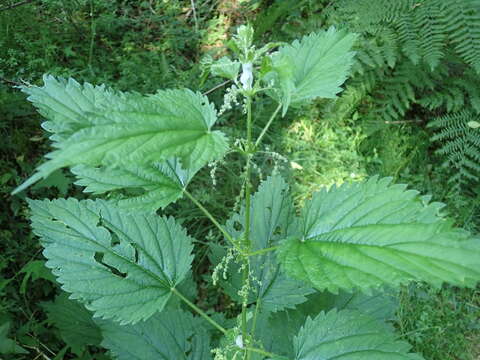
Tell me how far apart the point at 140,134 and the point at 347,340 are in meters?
0.81

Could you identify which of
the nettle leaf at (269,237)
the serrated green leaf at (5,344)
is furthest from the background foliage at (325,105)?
the nettle leaf at (269,237)

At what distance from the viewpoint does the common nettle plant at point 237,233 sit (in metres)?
0.93

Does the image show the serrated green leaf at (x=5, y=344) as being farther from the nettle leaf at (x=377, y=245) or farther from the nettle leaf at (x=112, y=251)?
the nettle leaf at (x=377, y=245)

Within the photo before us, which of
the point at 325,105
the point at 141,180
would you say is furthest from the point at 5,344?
the point at 325,105

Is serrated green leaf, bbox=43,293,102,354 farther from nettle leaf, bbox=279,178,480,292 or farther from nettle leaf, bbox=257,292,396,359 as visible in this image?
nettle leaf, bbox=279,178,480,292

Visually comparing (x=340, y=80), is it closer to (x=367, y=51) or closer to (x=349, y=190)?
(x=349, y=190)

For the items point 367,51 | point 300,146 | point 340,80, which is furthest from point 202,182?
point 340,80

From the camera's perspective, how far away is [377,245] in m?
1.02

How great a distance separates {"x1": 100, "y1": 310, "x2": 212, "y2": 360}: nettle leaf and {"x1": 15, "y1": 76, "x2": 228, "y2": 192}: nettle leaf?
86 cm

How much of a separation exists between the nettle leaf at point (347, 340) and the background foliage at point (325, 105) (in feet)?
4.99

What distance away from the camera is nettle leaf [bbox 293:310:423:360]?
123 centimetres

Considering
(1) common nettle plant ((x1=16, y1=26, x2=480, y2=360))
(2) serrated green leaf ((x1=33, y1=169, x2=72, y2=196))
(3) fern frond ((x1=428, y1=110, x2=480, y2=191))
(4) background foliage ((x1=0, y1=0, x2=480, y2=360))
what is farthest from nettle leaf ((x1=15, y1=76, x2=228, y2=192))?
(3) fern frond ((x1=428, y1=110, x2=480, y2=191))

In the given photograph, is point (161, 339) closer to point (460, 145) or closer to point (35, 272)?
point (35, 272)

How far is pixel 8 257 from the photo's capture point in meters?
2.57
